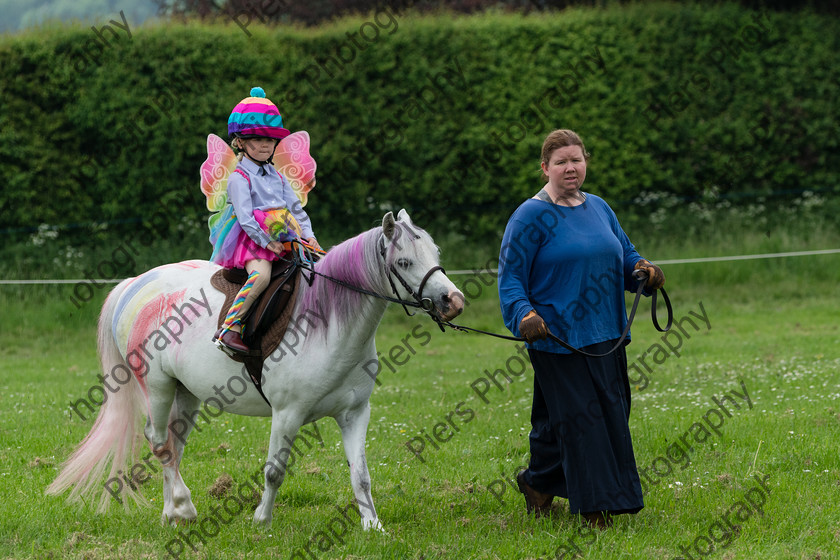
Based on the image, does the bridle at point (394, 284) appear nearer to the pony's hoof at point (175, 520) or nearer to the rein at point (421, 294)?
the rein at point (421, 294)

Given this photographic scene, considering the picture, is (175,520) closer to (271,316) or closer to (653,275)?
(271,316)

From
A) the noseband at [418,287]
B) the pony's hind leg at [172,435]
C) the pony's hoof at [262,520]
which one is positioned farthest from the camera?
the pony's hind leg at [172,435]

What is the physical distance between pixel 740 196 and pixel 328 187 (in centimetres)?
740

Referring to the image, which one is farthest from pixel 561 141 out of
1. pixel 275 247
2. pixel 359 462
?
pixel 359 462

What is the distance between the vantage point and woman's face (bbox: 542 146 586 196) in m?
4.88

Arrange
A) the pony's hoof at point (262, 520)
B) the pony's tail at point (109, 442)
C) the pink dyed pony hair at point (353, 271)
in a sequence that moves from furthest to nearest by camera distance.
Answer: the pony's tail at point (109, 442) < the pony's hoof at point (262, 520) < the pink dyed pony hair at point (353, 271)

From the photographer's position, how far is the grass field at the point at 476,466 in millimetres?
4820

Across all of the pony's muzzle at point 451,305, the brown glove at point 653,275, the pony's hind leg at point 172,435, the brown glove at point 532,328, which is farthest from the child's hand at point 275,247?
the brown glove at point 653,275

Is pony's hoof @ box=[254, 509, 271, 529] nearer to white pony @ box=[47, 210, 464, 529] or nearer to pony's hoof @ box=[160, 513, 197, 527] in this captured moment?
white pony @ box=[47, 210, 464, 529]

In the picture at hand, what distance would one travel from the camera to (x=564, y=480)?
516cm

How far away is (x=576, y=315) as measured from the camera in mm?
4922

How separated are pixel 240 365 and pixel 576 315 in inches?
80.9

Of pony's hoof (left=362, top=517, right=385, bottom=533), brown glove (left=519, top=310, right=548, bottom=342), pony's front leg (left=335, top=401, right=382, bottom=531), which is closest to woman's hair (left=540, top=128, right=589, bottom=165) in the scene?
brown glove (left=519, top=310, right=548, bottom=342)

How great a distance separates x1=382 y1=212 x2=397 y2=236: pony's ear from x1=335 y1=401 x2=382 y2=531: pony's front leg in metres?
1.10
